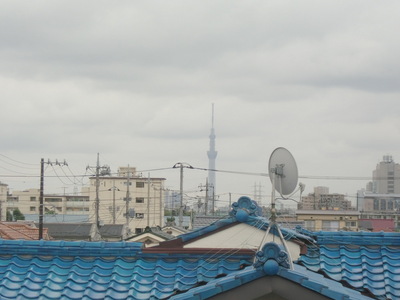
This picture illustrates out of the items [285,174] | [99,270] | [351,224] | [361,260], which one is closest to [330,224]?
[351,224]

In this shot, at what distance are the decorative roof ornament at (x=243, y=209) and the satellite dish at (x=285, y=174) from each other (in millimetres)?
1890

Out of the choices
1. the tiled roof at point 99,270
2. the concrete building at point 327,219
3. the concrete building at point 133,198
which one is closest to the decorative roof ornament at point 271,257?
the tiled roof at point 99,270

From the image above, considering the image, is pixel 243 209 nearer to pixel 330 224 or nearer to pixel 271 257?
pixel 271 257

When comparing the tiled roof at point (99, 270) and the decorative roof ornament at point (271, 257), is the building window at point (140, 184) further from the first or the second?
the decorative roof ornament at point (271, 257)

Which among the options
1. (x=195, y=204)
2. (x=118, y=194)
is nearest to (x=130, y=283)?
(x=195, y=204)

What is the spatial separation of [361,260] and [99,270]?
388cm

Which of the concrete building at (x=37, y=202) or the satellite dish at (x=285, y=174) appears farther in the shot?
the concrete building at (x=37, y=202)

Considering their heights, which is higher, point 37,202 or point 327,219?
point 327,219

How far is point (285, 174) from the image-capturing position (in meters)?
9.24

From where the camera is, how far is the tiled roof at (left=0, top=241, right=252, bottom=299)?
28.9 feet

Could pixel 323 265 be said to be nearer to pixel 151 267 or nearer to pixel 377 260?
pixel 377 260

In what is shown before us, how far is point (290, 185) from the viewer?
30.1 ft

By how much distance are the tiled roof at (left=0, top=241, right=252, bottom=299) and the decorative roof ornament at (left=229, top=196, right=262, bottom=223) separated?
152cm

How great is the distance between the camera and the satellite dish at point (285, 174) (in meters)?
9.19
